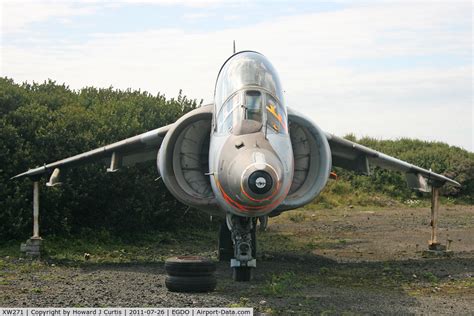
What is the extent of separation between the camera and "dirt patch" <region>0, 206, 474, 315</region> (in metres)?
10.8

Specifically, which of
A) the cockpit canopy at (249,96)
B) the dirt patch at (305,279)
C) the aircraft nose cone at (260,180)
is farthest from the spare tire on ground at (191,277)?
the cockpit canopy at (249,96)

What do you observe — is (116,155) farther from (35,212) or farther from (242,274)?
(242,274)

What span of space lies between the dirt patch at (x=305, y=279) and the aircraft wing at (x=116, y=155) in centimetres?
180

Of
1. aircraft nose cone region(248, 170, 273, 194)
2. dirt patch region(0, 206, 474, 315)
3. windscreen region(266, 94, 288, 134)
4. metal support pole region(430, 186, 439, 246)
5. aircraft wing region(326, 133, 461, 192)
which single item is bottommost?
dirt patch region(0, 206, 474, 315)

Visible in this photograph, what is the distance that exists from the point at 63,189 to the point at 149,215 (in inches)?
93.7

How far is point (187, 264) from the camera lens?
11578 millimetres

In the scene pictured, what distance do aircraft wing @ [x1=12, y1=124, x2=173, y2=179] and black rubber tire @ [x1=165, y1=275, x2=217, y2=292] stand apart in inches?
190

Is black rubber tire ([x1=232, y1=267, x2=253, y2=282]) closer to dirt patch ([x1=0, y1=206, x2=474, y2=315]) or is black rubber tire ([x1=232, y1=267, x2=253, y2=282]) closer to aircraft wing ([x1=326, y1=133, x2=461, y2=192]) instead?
dirt patch ([x1=0, y1=206, x2=474, y2=315])

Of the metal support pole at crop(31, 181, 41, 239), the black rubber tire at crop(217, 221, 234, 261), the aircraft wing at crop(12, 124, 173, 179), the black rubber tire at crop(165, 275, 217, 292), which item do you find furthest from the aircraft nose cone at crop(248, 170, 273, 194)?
the metal support pole at crop(31, 181, 41, 239)

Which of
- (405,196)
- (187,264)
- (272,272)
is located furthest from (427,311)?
(405,196)

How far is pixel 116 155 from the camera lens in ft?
54.4

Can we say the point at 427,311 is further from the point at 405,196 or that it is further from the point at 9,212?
the point at 405,196

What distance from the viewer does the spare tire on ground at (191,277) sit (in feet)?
37.9

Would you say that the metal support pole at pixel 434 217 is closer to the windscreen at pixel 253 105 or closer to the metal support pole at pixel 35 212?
the windscreen at pixel 253 105
